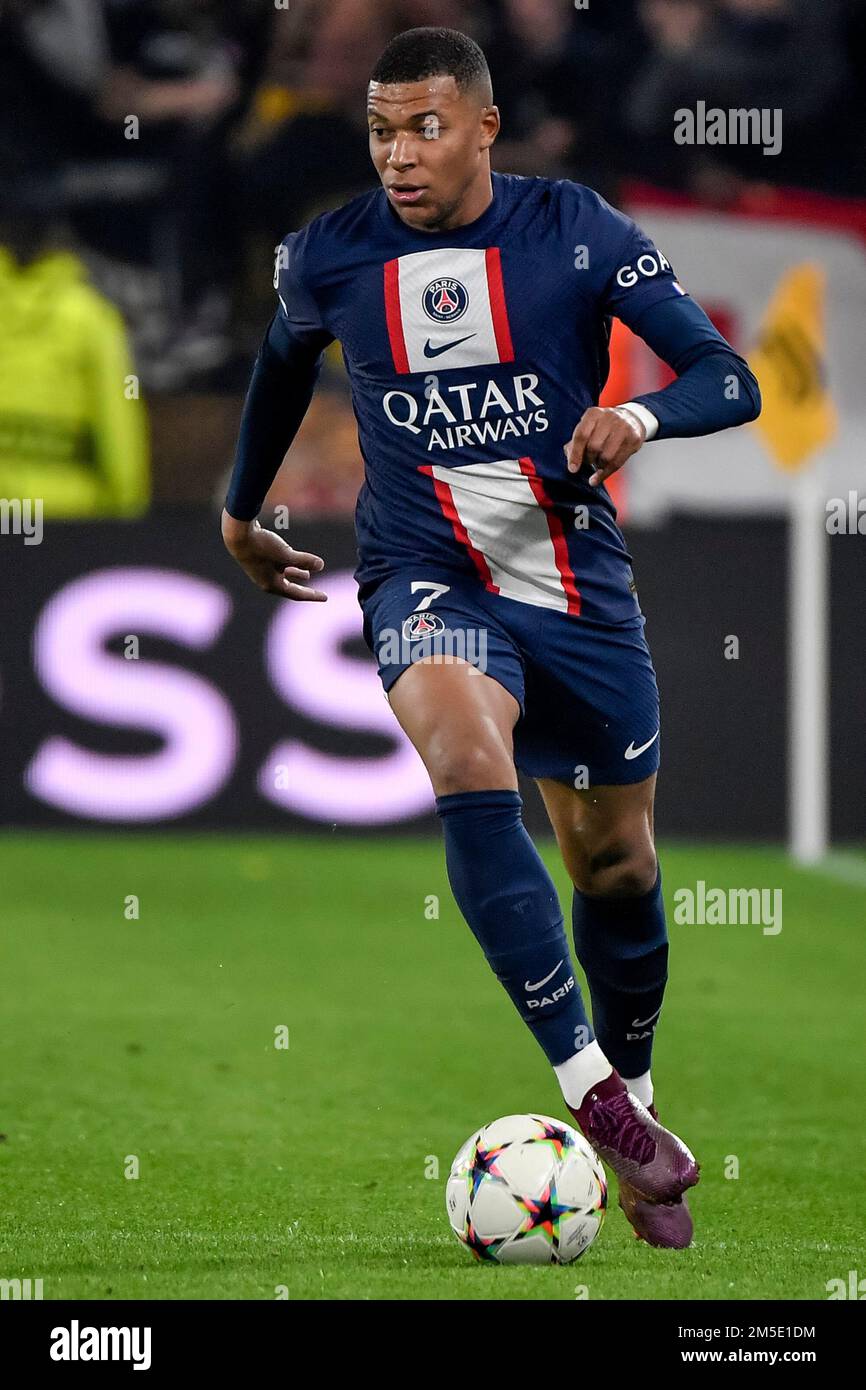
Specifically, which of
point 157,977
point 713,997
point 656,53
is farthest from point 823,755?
point 656,53

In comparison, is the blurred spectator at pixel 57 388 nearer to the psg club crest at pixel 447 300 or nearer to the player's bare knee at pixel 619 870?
the player's bare knee at pixel 619 870

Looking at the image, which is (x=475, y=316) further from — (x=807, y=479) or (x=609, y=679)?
(x=807, y=479)

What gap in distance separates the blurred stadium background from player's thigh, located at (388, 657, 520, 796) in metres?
2.24

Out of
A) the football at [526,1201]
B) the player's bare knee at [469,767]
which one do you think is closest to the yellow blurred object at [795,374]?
the player's bare knee at [469,767]

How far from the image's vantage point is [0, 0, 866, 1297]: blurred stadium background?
9531mm

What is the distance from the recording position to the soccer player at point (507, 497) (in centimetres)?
395

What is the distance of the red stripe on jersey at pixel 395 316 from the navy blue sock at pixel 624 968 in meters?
1.14

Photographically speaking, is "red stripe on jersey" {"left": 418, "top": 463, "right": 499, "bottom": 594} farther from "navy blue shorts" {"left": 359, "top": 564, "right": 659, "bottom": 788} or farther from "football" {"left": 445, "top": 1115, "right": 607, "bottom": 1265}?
"football" {"left": 445, "top": 1115, "right": 607, "bottom": 1265}

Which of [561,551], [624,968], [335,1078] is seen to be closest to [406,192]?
[561,551]

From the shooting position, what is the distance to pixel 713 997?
7090 millimetres

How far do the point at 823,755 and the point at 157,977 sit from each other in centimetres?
402

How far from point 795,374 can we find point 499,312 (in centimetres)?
658

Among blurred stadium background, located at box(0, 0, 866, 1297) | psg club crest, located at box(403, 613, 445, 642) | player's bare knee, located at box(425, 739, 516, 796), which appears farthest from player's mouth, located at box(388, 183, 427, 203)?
blurred stadium background, located at box(0, 0, 866, 1297)

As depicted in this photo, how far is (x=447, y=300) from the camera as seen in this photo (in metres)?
4.25
